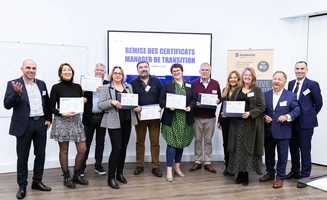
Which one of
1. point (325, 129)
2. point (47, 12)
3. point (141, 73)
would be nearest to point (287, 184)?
point (325, 129)

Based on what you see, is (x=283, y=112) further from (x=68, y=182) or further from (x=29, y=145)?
(x=29, y=145)

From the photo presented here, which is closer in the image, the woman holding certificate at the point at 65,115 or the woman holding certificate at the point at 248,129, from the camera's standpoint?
the woman holding certificate at the point at 65,115

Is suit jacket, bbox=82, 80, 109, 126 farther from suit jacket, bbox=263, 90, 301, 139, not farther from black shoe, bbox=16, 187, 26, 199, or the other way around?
suit jacket, bbox=263, 90, 301, 139

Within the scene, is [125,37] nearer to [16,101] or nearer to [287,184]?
[16,101]

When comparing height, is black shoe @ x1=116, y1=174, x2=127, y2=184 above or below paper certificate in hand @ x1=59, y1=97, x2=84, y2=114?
below

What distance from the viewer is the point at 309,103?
412cm

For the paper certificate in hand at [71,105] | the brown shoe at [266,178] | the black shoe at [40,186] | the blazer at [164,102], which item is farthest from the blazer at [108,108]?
the brown shoe at [266,178]

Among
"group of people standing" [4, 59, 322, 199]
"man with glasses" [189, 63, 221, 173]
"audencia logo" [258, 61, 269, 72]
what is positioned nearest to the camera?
"group of people standing" [4, 59, 322, 199]

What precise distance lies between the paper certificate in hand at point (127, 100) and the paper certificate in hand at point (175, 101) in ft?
1.49

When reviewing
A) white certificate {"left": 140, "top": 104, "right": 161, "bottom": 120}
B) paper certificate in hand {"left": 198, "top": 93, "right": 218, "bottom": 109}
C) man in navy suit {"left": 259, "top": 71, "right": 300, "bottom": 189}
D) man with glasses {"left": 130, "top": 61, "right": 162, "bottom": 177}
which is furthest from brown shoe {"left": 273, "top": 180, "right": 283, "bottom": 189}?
white certificate {"left": 140, "top": 104, "right": 161, "bottom": 120}

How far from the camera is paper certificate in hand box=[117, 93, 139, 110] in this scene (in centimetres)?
380

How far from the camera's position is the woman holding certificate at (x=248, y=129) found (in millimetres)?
3898

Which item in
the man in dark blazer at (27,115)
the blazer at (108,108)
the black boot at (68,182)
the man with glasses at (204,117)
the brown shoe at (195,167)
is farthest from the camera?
the brown shoe at (195,167)

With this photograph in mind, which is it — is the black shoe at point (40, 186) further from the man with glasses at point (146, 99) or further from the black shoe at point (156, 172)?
the black shoe at point (156, 172)
